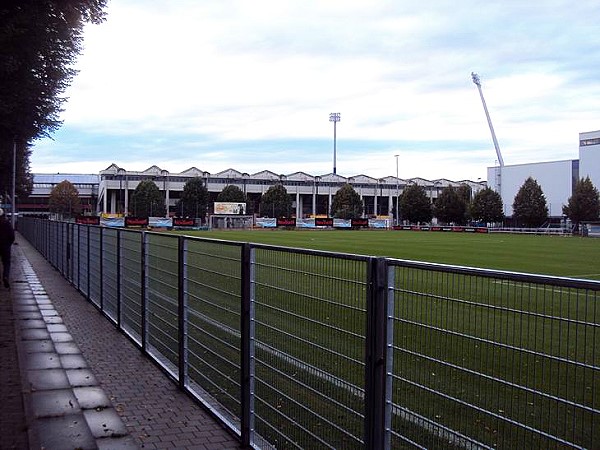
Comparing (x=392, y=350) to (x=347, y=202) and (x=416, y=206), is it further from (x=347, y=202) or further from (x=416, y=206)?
(x=347, y=202)

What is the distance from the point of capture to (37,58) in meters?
14.6

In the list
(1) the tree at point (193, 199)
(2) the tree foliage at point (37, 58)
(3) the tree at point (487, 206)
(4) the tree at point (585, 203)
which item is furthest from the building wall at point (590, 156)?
(2) the tree foliage at point (37, 58)

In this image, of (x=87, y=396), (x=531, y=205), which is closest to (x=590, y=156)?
(x=531, y=205)

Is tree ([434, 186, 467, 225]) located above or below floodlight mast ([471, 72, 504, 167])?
below

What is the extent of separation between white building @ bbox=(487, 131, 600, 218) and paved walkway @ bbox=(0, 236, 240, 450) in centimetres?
9195

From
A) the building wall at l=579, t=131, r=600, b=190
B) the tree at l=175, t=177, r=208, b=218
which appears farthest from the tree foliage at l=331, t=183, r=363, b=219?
the building wall at l=579, t=131, r=600, b=190

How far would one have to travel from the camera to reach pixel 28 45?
42.1 ft

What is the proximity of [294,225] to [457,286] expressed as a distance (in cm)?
8264

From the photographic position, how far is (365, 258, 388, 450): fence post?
3406 mm

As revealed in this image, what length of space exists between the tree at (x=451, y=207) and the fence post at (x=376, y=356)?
95136 mm

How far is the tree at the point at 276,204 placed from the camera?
11194cm

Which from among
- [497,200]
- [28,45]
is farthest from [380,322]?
[497,200]

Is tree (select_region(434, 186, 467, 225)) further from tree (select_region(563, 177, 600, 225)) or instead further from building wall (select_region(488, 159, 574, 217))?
tree (select_region(563, 177, 600, 225))

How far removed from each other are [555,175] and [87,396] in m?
103
